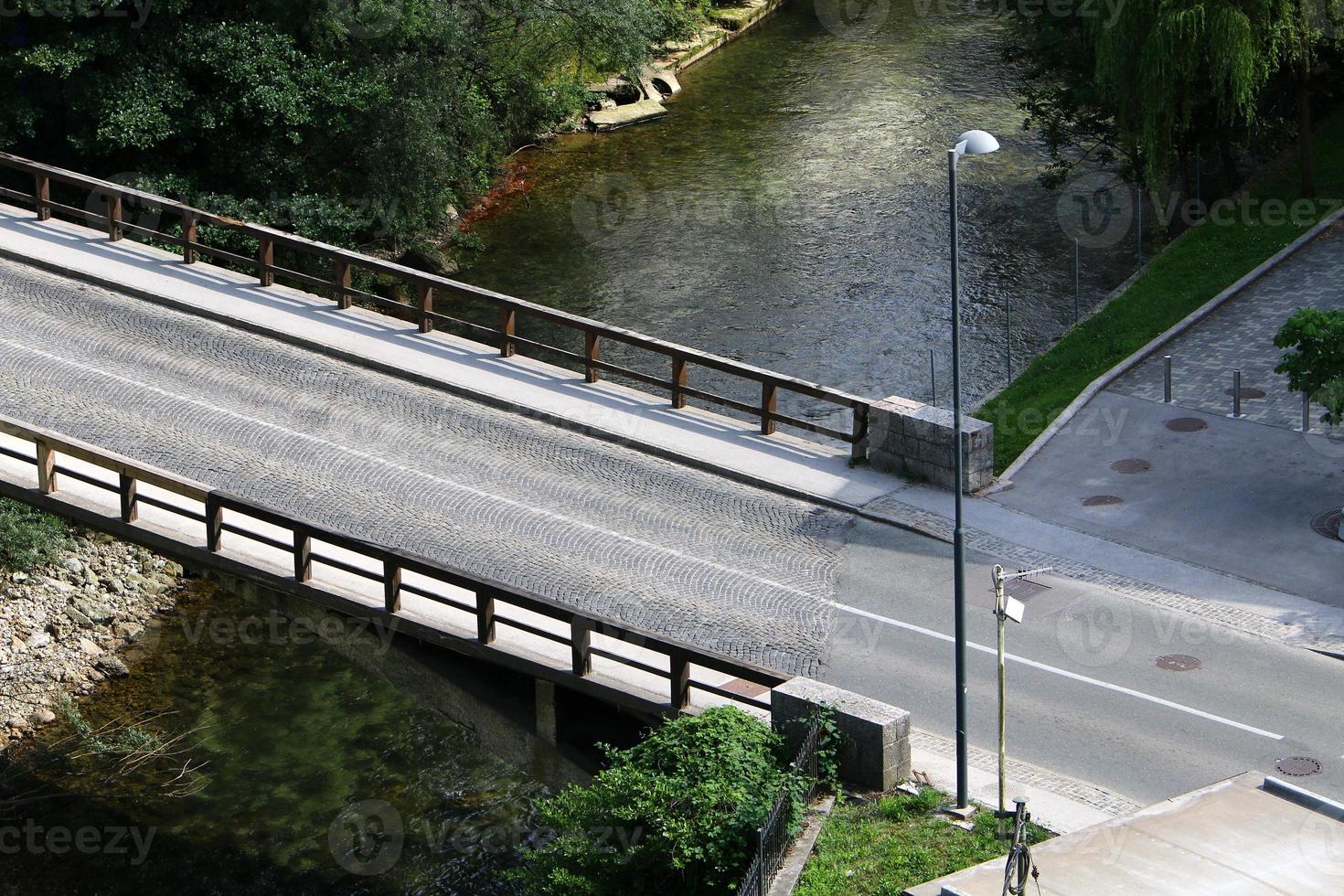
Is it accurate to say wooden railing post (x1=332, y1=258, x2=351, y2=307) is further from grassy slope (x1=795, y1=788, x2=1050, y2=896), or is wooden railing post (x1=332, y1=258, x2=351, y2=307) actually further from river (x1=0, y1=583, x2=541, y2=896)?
grassy slope (x1=795, y1=788, x2=1050, y2=896)

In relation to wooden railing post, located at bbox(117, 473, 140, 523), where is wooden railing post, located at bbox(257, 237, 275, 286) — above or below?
above

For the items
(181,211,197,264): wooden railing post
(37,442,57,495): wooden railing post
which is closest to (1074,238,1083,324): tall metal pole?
(181,211,197,264): wooden railing post

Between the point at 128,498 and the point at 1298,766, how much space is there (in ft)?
44.3

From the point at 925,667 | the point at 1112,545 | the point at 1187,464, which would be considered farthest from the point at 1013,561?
the point at 1187,464

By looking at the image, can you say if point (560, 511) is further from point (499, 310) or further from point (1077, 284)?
point (1077, 284)

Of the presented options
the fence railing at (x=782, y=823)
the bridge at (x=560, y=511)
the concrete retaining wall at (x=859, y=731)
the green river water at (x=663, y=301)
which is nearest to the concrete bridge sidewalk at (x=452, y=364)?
the bridge at (x=560, y=511)

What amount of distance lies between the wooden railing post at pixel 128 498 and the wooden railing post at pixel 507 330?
25.7 feet

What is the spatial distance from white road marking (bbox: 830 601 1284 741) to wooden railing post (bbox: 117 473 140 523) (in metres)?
8.52

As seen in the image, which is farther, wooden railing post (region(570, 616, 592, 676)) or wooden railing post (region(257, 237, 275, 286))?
wooden railing post (region(257, 237, 275, 286))

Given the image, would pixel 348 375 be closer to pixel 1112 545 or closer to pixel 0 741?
pixel 0 741

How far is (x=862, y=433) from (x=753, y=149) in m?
26.8

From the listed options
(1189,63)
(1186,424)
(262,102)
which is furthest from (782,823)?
(262,102)

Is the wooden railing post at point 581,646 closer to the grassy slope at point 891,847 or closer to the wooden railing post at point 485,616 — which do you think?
the wooden railing post at point 485,616

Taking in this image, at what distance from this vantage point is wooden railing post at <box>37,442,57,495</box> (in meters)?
20.3
